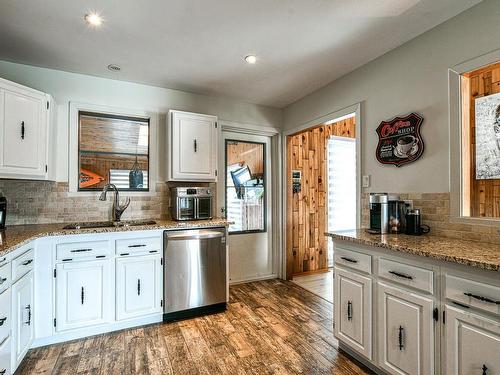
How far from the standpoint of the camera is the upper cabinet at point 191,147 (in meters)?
3.15

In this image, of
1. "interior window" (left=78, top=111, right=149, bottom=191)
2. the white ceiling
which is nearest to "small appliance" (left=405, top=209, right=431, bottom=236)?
the white ceiling

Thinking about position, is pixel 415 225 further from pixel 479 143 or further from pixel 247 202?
pixel 247 202

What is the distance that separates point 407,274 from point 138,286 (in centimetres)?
228

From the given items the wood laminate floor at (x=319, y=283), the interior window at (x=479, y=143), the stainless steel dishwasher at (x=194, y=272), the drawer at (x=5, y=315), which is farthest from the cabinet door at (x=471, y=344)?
the drawer at (x=5, y=315)

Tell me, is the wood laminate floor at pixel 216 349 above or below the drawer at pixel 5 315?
below

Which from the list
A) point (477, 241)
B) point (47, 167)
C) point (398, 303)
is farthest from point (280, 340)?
point (47, 167)

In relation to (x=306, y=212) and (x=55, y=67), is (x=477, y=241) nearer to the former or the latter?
(x=306, y=212)

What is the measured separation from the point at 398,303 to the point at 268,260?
8.33ft

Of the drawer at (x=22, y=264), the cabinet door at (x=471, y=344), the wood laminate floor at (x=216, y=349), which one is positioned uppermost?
the drawer at (x=22, y=264)

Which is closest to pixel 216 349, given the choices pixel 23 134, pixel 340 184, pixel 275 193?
pixel 275 193

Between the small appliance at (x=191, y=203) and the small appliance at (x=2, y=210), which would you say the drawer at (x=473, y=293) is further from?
the small appliance at (x=2, y=210)

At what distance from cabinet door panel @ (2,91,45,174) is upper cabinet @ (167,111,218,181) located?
1.20 m

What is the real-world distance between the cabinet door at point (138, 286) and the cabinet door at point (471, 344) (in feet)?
7.63

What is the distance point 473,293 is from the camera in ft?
4.49
